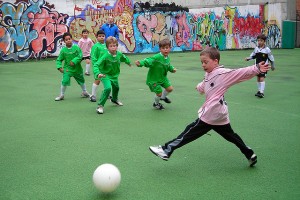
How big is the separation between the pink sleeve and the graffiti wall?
1665cm

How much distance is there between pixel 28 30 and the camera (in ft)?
61.8

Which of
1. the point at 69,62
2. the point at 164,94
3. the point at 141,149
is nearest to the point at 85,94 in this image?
the point at 69,62

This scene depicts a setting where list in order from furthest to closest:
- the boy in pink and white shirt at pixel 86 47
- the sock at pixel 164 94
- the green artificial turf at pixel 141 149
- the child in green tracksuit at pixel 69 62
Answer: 1. the boy in pink and white shirt at pixel 86 47
2. the child in green tracksuit at pixel 69 62
3. the sock at pixel 164 94
4. the green artificial turf at pixel 141 149

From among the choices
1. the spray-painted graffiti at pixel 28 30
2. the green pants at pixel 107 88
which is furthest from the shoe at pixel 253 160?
the spray-painted graffiti at pixel 28 30

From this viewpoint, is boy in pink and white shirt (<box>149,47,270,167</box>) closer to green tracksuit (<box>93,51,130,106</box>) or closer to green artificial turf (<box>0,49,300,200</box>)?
green artificial turf (<box>0,49,300,200</box>)

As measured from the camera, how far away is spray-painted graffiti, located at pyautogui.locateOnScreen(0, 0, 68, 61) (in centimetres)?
1834

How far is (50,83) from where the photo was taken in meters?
11.3

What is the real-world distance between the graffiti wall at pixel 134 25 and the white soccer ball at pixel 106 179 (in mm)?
16754

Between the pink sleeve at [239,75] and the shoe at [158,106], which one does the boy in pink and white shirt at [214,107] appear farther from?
the shoe at [158,106]

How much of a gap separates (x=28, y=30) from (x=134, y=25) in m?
6.63

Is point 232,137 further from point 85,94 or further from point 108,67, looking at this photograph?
point 85,94

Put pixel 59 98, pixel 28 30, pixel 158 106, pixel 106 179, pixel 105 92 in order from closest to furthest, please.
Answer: pixel 106 179, pixel 105 92, pixel 158 106, pixel 59 98, pixel 28 30

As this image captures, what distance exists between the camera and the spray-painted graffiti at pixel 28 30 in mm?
18344

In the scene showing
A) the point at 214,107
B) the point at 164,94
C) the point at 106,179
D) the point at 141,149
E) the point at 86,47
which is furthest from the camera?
the point at 86,47
